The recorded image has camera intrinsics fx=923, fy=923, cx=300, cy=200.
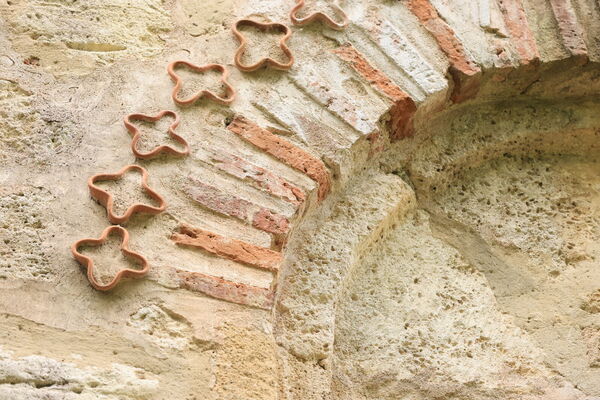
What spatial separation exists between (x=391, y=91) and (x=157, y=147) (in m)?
0.58

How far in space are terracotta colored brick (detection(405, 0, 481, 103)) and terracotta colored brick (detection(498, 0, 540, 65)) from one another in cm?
15

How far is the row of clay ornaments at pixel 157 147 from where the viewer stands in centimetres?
170

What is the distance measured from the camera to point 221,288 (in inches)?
67.4

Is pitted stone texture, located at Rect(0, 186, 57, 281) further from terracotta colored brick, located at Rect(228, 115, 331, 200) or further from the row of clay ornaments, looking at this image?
terracotta colored brick, located at Rect(228, 115, 331, 200)

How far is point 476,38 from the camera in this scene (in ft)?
7.63

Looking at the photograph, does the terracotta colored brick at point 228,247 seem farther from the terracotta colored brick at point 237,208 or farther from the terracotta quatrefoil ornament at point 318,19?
the terracotta quatrefoil ornament at point 318,19

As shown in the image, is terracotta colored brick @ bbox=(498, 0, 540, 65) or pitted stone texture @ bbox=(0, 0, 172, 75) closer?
pitted stone texture @ bbox=(0, 0, 172, 75)

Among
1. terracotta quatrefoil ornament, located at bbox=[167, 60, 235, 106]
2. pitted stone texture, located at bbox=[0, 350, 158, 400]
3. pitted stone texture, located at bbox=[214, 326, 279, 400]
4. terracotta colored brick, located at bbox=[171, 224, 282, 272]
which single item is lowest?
pitted stone texture, located at bbox=[0, 350, 158, 400]

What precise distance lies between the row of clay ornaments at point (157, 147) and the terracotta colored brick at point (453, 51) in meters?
0.21

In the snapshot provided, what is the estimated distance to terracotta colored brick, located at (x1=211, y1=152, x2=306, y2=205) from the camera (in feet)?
6.27

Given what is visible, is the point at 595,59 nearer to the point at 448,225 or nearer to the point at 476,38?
the point at 476,38

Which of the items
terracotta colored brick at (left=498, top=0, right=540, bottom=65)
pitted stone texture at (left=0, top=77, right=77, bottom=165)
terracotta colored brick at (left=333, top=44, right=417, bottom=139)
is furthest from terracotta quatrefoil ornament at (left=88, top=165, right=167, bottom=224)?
terracotta colored brick at (left=498, top=0, right=540, bottom=65)

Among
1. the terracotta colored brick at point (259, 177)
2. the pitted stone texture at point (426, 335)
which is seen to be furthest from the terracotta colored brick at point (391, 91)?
the terracotta colored brick at point (259, 177)

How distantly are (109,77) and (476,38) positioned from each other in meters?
0.91
